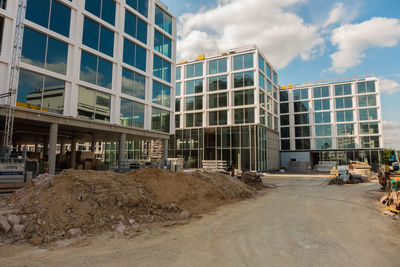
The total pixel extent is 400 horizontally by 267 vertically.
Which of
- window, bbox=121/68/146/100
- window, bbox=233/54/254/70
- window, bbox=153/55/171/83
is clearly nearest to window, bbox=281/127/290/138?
window, bbox=233/54/254/70

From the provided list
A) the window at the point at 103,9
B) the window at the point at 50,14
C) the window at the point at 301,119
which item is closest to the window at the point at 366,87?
the window at the point at 301,119

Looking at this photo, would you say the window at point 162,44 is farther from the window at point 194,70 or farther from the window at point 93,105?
the window at point 194,70

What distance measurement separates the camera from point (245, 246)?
636 centimetres

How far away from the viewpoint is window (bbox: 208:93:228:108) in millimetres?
43031

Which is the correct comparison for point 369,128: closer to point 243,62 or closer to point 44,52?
point 243,62

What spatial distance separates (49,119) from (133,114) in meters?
8.51

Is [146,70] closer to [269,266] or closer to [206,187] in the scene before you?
[206,187]

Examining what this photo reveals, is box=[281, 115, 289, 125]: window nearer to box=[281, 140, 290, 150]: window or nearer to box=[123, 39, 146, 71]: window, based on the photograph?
box=[281, 140, 290, 150]: window

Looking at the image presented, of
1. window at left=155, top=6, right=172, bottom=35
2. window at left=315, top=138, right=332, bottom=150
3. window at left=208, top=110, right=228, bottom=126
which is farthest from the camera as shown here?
window at left=315, top=138, right=332, bottom=150

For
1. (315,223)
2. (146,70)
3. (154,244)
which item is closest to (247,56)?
(146,70)

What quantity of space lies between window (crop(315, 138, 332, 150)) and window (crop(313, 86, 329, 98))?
10835mm

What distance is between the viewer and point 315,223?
885 cm

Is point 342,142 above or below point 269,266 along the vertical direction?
above

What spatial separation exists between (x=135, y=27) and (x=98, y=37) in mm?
5385
